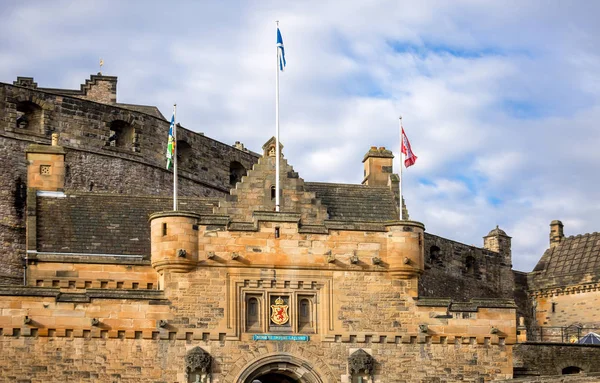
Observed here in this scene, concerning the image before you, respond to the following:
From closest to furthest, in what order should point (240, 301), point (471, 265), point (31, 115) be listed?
1. point (240, 301)
2. point (31, 115)
3. point (471, 265)

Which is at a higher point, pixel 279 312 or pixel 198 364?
pixel 279 312

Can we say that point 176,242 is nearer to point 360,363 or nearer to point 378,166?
point 360,363

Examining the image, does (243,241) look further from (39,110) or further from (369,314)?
(39,110)

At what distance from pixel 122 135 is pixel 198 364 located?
18984 millimetres

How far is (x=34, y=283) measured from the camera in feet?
160

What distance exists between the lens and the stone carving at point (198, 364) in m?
45.4

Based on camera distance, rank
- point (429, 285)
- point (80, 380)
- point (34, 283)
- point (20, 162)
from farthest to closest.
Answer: point (429, 285) → point (20, 162) → point (34, 283) → point (80, 380)

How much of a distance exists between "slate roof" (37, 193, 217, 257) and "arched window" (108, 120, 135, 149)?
8.99 metres

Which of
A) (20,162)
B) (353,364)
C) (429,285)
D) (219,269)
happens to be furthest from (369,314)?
(429,285)

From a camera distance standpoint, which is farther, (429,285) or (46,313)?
(429,285)

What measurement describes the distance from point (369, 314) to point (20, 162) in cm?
1786

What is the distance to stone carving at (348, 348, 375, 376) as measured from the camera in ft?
152

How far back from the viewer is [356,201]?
5406cm

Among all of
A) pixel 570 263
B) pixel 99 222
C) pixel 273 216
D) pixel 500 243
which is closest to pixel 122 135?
pixel 99 222
